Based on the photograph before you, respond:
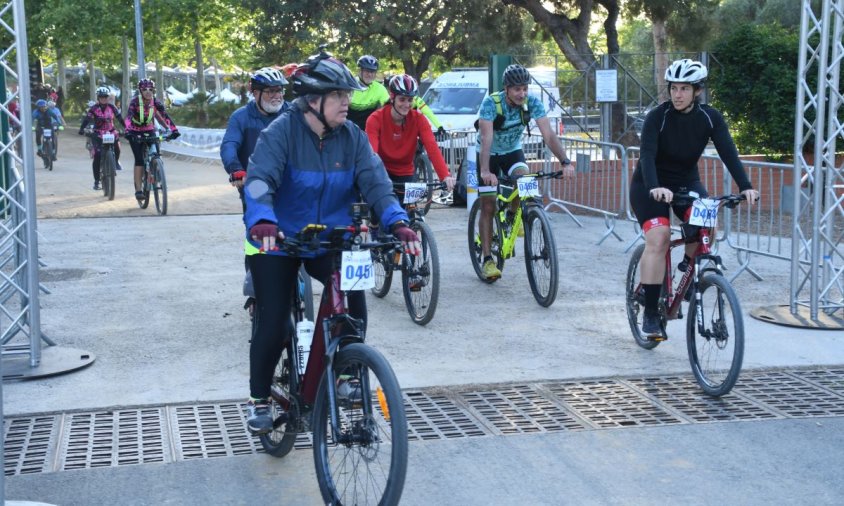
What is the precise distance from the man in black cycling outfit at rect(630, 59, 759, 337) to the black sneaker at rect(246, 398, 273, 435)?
2817 mm

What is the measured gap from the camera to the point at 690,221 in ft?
22.3

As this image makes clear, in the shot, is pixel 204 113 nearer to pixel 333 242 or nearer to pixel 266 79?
pixel 266 79

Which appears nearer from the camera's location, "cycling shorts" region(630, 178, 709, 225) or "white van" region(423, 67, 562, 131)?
"cycling shorts" region(630, 178, 709, 225)

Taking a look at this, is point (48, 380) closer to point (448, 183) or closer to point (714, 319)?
point (448, 183)

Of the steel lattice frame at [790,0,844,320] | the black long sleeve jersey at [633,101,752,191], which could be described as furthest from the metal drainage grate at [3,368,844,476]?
the steel lattice frame at [790,0,844,320]

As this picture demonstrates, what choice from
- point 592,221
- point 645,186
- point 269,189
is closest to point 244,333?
point 645,186

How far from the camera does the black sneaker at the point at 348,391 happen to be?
4336 millimetres

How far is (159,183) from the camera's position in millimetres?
15547

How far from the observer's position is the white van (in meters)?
23.1

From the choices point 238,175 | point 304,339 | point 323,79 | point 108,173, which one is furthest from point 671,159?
point 108,173

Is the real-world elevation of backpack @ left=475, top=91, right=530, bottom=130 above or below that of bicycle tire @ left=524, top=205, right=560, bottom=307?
above

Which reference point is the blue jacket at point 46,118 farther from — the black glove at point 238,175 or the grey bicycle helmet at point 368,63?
the black glove at point 238,175

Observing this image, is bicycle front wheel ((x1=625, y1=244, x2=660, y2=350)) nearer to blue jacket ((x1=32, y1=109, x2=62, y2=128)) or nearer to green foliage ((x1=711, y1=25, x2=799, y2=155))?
green foliage ((x1=711, y1=25, x2=799, y2=155))

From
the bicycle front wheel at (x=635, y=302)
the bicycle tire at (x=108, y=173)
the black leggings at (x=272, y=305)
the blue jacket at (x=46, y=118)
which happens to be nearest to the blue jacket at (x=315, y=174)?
the black leggings at (x=272, y=305)
